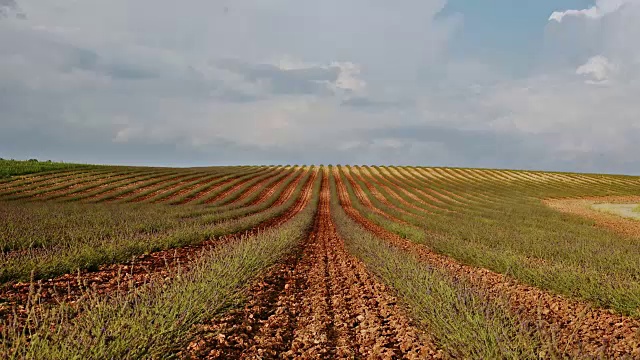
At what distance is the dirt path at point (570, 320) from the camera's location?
5.60 metres

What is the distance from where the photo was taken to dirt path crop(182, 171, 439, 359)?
579 cm

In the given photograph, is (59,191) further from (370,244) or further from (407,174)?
(407,174)

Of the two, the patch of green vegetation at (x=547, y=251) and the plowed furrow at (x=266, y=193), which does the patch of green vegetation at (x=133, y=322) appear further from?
the plowed furrow at (x=266, y=193)

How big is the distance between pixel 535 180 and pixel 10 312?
232ft

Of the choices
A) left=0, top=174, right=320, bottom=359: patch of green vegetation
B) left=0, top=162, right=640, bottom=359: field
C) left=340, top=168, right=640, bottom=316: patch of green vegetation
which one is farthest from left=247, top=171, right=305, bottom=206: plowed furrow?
left=0, top=174, right=320, bottom=359: patch of green vegetation

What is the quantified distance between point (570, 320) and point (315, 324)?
16.4 ft

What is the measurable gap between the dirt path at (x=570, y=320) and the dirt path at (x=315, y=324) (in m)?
1.89

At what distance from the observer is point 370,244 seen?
13711 mm

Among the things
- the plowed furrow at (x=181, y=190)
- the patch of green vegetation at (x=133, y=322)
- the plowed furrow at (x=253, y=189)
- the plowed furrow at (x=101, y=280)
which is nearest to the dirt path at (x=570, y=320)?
the patch of green vegetation at (x=133, y=322)

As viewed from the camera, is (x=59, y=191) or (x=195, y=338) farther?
(x=59, y=191)

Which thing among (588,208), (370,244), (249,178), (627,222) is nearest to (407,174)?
(249,178)

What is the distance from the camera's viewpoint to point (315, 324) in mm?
6941

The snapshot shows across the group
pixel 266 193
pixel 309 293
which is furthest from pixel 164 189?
pixel 309 293

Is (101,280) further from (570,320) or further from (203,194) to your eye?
(203,194)
